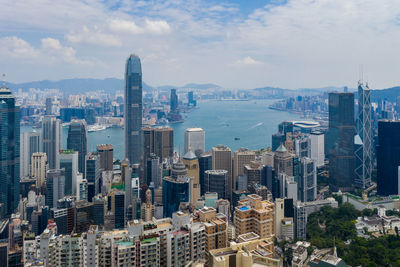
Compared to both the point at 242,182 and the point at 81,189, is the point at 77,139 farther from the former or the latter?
the point at 242,182

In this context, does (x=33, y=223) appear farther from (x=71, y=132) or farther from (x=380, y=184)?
(x=380, y=184)

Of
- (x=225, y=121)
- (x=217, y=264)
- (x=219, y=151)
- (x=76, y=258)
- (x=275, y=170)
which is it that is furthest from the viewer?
(x=225, y=121)

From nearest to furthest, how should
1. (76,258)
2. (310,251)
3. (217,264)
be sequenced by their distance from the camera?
1. (217,264)
2. (76,258)
3. (310,251)

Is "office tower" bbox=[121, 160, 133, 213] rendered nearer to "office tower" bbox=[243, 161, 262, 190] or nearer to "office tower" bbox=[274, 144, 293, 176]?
"office tower" bbox=[243, 161, 262, 190]

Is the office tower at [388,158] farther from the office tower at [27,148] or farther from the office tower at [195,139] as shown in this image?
the office tower at [27,148]

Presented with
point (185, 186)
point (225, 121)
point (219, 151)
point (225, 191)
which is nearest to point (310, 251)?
point (185, 186)

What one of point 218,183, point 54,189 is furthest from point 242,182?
point 54,189

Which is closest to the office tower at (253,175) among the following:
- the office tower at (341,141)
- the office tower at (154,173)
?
the office tower at (154,173)

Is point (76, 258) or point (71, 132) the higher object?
point (71, 132)
